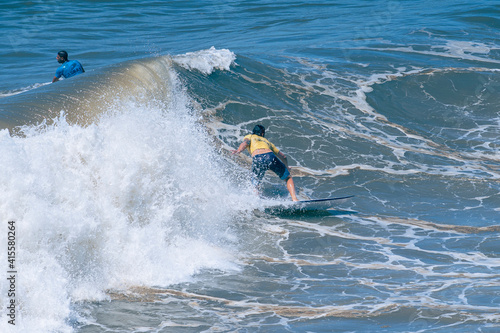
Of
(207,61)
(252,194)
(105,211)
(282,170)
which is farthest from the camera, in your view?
(207,61)

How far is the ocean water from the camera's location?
5691 mm

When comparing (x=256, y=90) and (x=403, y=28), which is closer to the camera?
(x=256, y=90)

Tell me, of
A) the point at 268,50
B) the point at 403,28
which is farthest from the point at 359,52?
the point at 403,28

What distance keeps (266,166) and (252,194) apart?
0.52 meters

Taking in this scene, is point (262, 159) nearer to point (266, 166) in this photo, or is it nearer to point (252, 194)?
point (266, 166)

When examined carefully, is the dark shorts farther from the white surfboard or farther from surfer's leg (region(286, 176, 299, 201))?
the white surfboard

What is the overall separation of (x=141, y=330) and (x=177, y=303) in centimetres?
71

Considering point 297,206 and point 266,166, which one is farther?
point 266,166

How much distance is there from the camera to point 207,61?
15305 millimetres

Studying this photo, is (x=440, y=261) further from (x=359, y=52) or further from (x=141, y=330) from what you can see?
(x=359, y=52)

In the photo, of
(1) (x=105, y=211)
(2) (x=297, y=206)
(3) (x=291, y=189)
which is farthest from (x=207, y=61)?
(1) (x=105, y=211)

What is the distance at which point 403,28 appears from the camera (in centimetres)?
2289

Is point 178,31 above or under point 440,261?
above

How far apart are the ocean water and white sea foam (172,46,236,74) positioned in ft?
0.31
